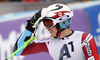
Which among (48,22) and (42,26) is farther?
(42,26)

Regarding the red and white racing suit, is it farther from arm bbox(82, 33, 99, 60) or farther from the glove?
the glove

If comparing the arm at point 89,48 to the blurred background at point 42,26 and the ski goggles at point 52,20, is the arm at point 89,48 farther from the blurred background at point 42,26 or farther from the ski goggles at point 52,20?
Answer: the blurred background at point 42,26

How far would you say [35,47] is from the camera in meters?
3.83

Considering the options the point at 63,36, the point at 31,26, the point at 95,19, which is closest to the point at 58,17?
the point at 63,36

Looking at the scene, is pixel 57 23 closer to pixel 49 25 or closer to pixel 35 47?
pixel 49 25

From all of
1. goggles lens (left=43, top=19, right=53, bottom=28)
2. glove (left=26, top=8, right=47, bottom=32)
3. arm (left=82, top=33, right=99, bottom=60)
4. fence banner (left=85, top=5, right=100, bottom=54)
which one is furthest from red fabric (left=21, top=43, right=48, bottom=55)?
fence banner (left=85, top=5, right=100, bottom=54)

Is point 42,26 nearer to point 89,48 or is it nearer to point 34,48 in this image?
point 34,48

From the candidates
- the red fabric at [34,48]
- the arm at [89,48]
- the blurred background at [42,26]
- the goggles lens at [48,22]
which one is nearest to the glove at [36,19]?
the goggles lens at [48,22]

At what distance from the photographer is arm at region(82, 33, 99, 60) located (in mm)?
3359

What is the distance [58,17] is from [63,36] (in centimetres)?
28

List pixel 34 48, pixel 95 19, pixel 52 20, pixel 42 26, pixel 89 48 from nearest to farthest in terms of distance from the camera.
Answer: pixel 89 48 → pixel 52 20 → pixel 34 48 → pixel 95 19 → pixel 42 26

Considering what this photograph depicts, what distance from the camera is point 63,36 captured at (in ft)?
11.8

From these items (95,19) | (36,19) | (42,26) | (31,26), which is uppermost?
(36,19)

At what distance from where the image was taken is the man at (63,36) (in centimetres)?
343
